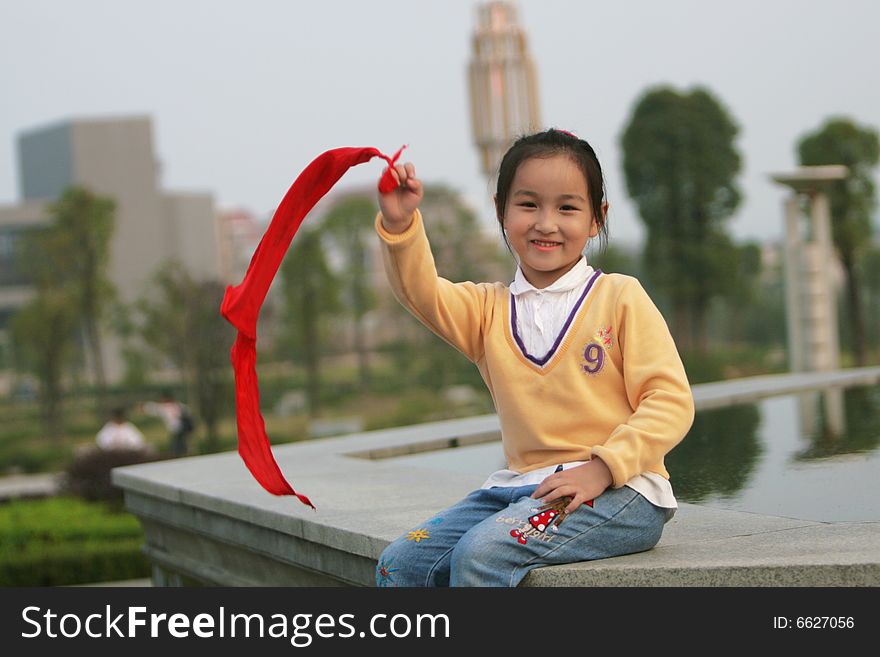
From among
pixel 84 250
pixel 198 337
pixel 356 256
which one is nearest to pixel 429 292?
pixel 198 337

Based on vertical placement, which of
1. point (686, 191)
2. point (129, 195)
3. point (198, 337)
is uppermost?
point (129, 195)

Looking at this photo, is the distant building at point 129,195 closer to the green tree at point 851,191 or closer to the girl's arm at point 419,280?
the green tree at point 851,191

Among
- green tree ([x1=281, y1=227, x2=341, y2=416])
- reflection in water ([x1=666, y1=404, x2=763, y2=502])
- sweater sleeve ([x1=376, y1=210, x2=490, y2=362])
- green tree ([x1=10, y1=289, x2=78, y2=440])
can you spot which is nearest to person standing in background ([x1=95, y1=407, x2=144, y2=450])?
reflection in water ([x1=666, y1=404, x2=763, y2=502])

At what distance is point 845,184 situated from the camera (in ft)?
55.4

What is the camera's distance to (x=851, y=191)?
1695 cm

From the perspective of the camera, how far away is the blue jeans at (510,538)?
230cm

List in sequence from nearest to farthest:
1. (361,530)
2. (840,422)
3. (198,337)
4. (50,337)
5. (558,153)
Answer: (558,153) < (361,530) < (840,422) < (198,337) < (50,337)

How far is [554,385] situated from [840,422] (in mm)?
3368

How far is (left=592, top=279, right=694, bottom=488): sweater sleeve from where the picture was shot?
7.61 ft

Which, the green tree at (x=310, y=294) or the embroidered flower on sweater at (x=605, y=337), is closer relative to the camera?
the embroidered flower on sweater at (x=605, y=337)

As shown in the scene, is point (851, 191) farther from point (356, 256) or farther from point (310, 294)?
point (356, 256)

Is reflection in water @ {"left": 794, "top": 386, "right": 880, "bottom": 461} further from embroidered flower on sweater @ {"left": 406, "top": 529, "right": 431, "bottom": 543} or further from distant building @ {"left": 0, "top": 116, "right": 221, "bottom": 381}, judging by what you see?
distant building @ {"left": 0, "top": 116, "right": 221, "bottom": 381}

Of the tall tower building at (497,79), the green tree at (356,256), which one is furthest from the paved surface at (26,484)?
the tall tower building at (497,79)

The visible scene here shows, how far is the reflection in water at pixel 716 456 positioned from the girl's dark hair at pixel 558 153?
135 centimetres
